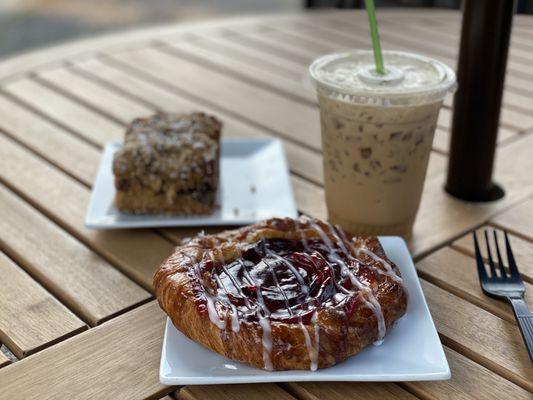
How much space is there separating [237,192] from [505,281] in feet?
1.79

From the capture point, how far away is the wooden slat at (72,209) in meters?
1.19

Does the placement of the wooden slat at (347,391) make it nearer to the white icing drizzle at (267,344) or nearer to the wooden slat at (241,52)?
the white icing drizzle at (267,344)

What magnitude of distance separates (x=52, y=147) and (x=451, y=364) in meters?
1.01

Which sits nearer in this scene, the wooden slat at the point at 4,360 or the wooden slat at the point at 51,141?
the wooden slat at the point at 4,360

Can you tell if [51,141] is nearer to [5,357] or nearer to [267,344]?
[5,357]

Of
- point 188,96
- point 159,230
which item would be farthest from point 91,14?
point 159,230

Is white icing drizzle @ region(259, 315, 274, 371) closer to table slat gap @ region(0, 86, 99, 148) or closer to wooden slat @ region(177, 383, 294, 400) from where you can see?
wooden slat @ region(177, 383, 294, 400)

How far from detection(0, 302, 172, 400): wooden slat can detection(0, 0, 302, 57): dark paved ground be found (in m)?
3.76

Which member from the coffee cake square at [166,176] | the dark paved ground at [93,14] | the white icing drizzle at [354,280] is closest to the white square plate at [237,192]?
the coffee cake square at [166,176]

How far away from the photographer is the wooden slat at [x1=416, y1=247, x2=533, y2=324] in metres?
1.06

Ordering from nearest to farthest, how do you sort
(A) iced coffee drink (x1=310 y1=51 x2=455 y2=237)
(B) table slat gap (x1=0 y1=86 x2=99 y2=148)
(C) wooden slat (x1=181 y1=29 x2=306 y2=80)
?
(A) iced coffee drink (x1=310 y1=51 x2=455 y2=237) → (B) table slat gap (x1=0 y1=86 x2=99 y2=148) → (C) wooden slat (x1=181 y1=29 x2=306 y2=80)

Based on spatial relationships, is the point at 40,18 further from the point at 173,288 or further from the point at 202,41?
the point at 173,288

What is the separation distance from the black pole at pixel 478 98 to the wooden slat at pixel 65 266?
659mm

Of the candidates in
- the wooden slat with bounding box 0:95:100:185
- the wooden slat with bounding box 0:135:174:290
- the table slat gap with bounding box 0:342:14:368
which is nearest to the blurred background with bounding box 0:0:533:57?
the wooden slat with bounding box 0:95:100:185
